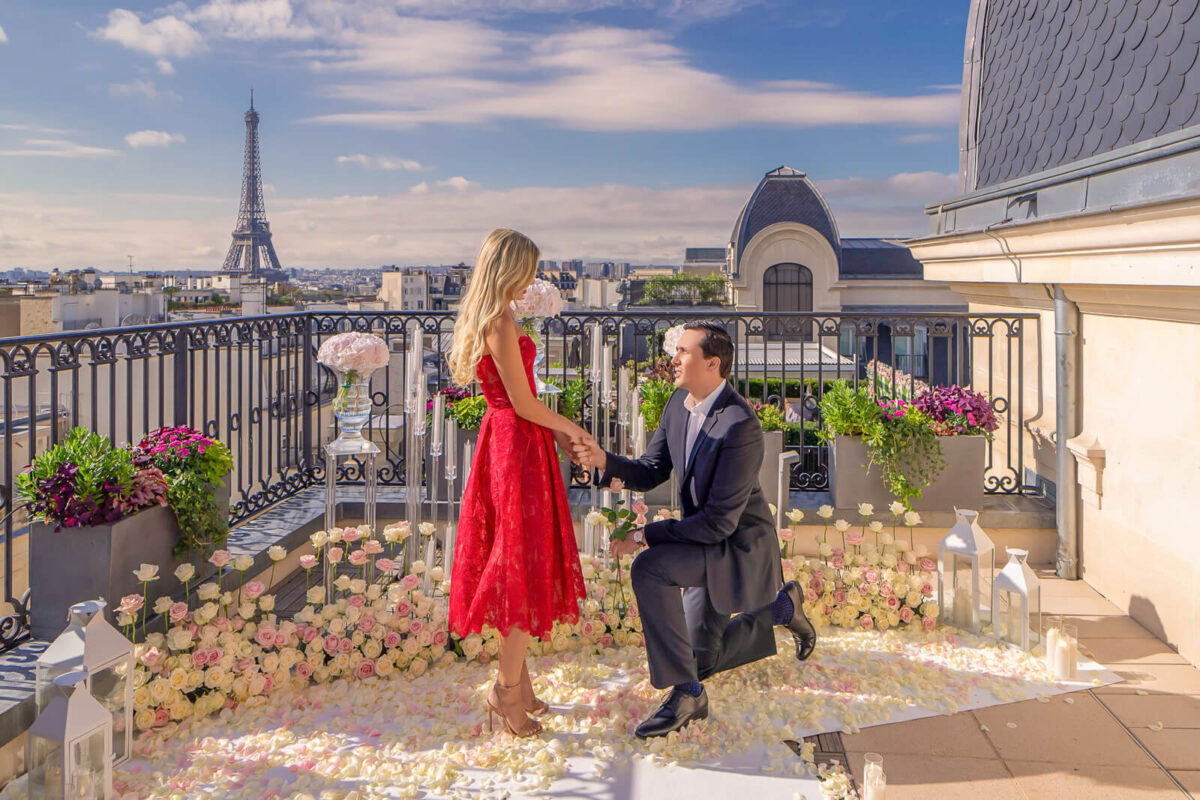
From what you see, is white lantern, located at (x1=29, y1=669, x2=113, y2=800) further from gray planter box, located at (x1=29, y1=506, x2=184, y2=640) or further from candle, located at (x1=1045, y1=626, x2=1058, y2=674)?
candle, located at (x1=1045, y1=626, x2=1058, y2=674)

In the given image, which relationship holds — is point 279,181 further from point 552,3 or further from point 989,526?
point 989,526

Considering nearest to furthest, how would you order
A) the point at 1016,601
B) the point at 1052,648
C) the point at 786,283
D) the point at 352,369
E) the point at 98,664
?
the point at 98,664
the point at 1052,648
the point at 1016,601
the point at 352,369
the point at 786,283

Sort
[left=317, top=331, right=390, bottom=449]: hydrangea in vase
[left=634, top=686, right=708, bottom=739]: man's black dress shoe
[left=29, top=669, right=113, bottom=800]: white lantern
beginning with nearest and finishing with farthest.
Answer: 1. [left=29, top=669, right=113, bottom=800]: white lantern
2. [left=634, top=686, right=708, bottom=739]: man's black dress shoe
3. [left=317, top=331, right=390, bottom=449]: hydrangea in vase

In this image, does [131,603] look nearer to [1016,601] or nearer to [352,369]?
[352,369]

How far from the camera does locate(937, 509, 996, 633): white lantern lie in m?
4.62

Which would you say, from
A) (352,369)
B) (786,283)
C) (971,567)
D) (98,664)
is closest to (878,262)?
(786,283)

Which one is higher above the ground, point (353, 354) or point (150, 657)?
point (353, 354)

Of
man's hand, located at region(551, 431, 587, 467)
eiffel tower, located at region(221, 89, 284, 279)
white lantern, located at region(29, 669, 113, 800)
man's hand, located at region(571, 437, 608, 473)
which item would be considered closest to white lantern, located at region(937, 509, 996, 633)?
man's hand, located at region(571, 437, 608, 473)

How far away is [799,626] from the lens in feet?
13.9

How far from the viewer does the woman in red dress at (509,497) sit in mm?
3271

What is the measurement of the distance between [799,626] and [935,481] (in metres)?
2.26

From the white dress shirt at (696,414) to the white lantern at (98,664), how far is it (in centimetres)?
238

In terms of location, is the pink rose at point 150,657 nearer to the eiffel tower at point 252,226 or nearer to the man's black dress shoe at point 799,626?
the man's black dress shoe at point 799,626

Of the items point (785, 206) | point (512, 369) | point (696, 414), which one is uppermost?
point (785, 206)
